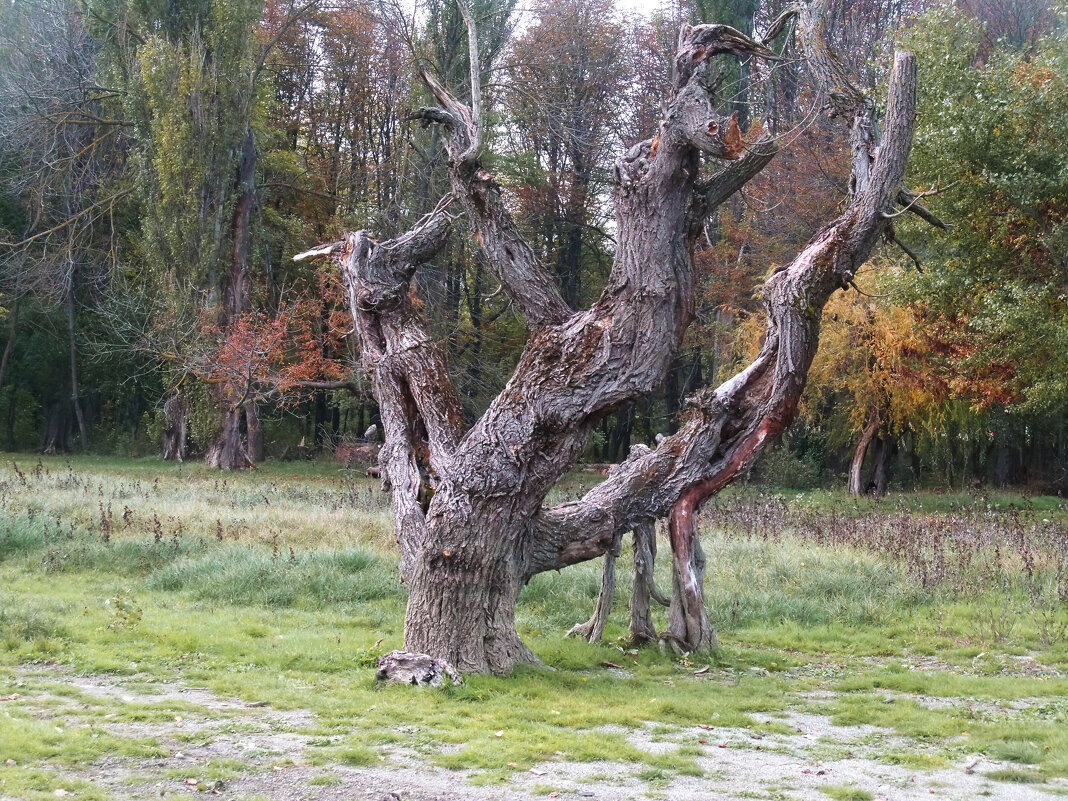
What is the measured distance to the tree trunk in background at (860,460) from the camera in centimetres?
2738

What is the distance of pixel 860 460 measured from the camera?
28344mm

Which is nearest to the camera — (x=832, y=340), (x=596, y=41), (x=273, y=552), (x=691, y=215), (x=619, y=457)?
(x=691, y=215)

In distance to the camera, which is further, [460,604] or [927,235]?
[927,235]

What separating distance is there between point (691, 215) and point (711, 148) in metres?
0.80

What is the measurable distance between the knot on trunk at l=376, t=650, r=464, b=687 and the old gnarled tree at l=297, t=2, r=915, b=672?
0.86 feet

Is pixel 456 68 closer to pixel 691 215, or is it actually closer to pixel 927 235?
pixel 927 235

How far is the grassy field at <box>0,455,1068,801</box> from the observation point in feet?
18.7

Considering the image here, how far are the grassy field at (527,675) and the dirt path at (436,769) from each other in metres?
0.02

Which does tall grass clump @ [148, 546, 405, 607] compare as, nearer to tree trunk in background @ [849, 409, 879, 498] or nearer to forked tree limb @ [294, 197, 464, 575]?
forked tree limb @ [294, 197, 464, 575]

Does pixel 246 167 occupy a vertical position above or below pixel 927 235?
above

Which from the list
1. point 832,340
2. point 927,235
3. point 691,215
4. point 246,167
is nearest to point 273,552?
point 691,215

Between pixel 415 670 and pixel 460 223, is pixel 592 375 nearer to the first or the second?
pixel 415 670

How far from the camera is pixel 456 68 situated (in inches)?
1225

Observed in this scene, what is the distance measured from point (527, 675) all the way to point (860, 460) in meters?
22.3
